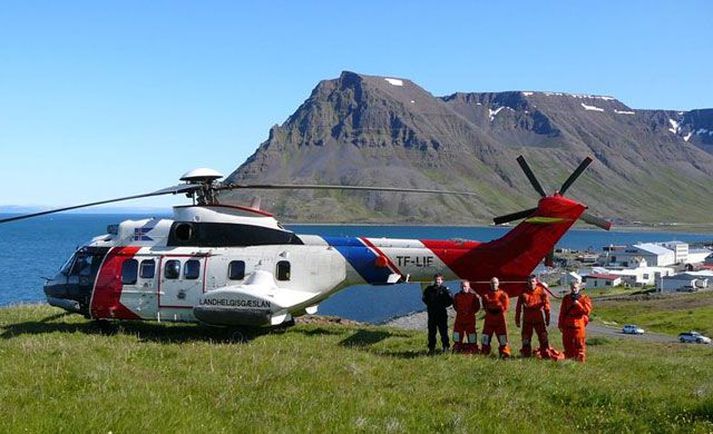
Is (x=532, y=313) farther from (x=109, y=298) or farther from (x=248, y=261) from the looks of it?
(x=109, y=298)

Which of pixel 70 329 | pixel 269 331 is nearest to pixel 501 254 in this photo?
pixel 269 331

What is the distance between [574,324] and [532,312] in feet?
3.29

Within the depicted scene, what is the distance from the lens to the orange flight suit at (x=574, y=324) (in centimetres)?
1566

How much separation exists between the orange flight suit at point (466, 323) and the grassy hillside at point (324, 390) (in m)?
1.11

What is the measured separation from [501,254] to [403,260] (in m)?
2.76

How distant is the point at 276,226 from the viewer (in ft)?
64.3

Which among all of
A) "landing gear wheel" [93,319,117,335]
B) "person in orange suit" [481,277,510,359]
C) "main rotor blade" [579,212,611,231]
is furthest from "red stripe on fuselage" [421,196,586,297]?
"landing gear wheel" [93,319,117,335]

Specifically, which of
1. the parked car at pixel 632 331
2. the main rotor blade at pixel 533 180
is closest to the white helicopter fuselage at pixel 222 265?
the main rotor blade at pixel 533 180

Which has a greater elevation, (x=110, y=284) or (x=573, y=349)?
(x=110, y=284)

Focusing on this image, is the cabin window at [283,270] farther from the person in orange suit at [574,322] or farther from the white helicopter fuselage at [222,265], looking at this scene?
the person in orange suit at [574,322]

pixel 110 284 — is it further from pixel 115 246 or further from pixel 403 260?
pixel 403 260

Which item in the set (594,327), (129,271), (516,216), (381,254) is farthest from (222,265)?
(594,327)

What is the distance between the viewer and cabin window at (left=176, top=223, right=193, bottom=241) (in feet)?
62.6

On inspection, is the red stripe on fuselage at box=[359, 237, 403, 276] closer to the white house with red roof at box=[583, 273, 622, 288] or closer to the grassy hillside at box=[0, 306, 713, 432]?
the grassy hillside at box=[0, 306, 713, 432]
